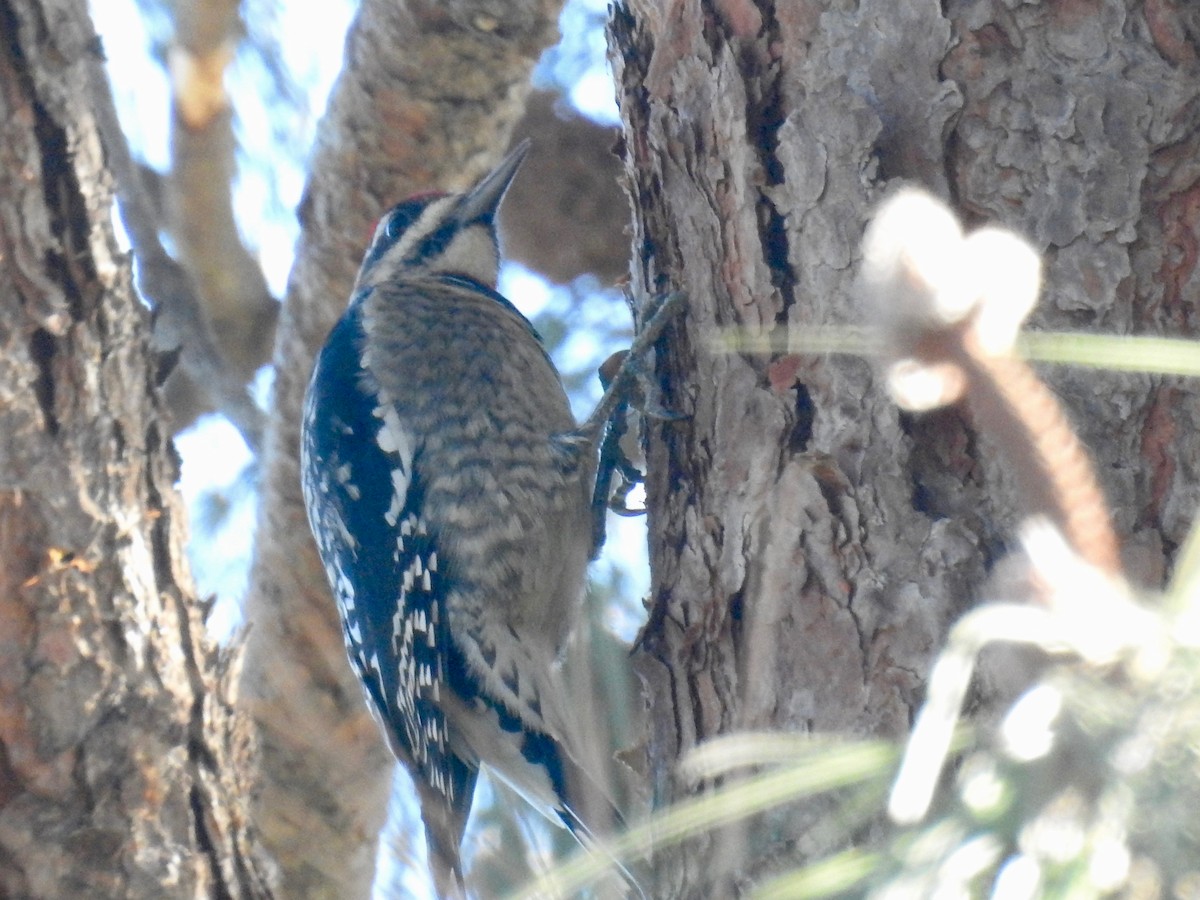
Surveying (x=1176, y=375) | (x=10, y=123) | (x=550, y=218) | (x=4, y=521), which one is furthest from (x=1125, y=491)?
(x=550, y=218)

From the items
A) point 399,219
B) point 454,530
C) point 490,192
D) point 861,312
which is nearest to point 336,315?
point 399,219

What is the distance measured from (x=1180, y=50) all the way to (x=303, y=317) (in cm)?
252

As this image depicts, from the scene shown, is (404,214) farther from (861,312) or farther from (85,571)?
(861,312)

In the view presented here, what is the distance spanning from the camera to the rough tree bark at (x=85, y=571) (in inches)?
80.4

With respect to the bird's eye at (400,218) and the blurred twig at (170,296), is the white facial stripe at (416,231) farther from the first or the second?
the blurred twig at (170,296)

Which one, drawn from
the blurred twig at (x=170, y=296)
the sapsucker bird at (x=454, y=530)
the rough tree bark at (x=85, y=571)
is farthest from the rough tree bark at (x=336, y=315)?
the rough tree bark at (x=85, y=571)

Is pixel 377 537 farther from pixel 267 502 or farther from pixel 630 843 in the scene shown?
pixel 630 843

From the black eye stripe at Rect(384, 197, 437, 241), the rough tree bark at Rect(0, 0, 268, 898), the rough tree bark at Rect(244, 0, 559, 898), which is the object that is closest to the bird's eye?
the black eye stripe at Rect(384, 197, 437, 241)

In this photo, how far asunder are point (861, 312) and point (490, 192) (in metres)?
1.76

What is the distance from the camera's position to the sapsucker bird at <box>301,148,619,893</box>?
264 cm

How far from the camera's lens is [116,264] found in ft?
7.47

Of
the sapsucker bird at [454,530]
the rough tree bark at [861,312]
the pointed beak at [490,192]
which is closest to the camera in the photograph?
the rough tree bark at [861,312]

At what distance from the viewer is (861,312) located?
5.36ft

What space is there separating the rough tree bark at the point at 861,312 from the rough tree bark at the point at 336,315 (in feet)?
4.78
